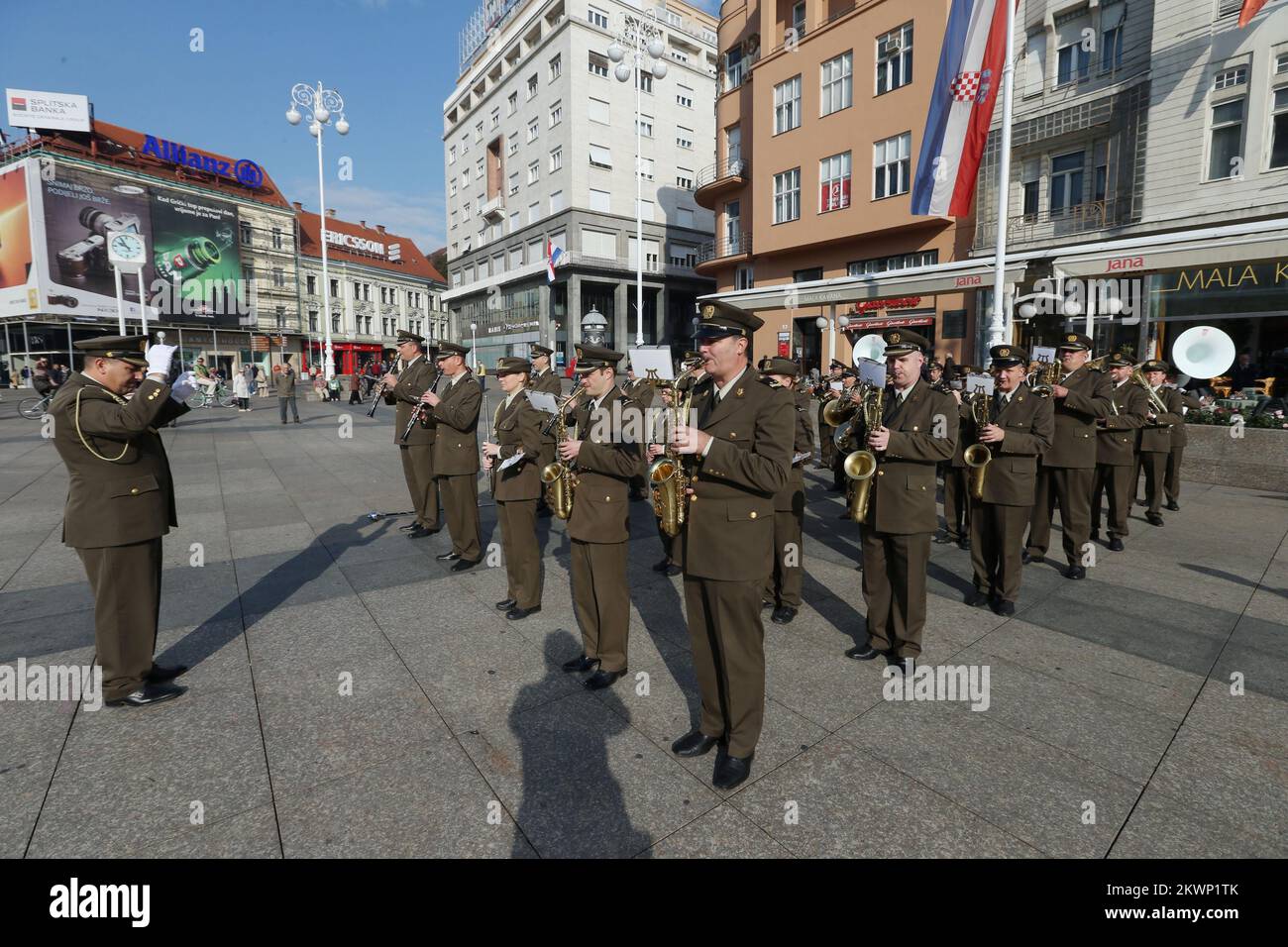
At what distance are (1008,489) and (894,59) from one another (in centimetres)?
2433

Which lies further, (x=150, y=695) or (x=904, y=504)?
(x=904, y=504)

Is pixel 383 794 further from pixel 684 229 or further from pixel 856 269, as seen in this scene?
pixel 684 229

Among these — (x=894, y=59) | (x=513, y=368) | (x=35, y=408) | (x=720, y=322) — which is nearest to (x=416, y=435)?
(x=513, y=368)

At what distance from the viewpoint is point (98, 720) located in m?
3.79

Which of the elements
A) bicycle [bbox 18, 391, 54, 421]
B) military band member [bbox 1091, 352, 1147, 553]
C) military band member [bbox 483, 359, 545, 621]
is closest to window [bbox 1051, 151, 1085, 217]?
military band member [bbox 1091, 352, 1147, 553]

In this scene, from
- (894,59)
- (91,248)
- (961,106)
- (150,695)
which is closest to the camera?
(150,695)

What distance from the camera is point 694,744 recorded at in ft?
11.5

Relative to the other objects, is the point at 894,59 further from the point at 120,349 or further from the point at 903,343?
the point at 120,349

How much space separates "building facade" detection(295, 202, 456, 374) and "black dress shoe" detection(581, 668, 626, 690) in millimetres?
64456

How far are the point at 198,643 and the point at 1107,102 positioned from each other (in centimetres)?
2473

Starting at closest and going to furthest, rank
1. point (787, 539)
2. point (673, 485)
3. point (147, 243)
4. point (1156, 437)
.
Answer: point (673, 485)
point (787, 539)
point (1156, 437)
point (147, 243)

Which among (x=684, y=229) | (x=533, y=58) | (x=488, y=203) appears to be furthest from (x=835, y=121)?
(x=488, y=203)

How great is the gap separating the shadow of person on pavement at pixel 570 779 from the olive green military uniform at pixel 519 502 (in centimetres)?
134

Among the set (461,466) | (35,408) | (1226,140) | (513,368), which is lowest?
(461,466)
